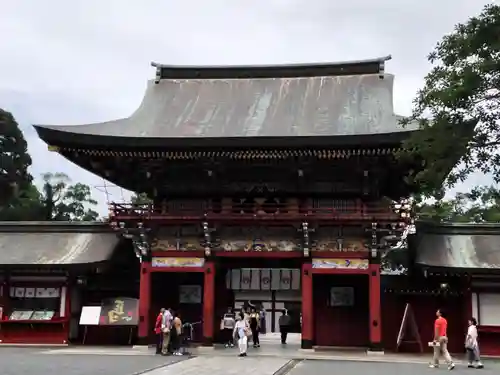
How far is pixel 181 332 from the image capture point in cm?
2283

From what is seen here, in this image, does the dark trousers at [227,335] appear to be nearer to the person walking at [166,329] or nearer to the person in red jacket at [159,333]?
the person in red jacket at [159,333]

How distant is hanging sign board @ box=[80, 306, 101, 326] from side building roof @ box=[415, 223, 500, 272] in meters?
13.0

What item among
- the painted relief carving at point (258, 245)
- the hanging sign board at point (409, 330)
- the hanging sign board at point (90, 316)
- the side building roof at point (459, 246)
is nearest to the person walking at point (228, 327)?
the painted relief carving at point (258, 245)

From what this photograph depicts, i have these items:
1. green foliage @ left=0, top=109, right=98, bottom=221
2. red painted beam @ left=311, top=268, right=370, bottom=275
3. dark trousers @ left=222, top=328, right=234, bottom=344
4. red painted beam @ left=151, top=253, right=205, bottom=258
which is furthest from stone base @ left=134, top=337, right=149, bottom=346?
green foliage @ left=0, top=109, right=98, bottom=221

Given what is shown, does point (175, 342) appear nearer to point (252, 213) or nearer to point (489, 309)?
point (252, 213)

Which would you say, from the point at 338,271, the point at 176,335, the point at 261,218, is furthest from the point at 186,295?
the point at 338,271

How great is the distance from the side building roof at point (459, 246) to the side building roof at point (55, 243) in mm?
13099

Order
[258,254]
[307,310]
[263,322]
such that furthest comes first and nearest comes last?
[263,322] → [258,254] → [307,310]

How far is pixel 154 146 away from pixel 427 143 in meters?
13.2

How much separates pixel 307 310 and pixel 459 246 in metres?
6.97

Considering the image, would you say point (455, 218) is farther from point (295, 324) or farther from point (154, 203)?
point (154, 203)

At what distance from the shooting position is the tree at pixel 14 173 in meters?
56.9

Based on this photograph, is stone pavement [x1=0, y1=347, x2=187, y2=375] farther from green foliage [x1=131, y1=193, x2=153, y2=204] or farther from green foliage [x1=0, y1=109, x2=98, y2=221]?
green foliage [x1=0, y1=109, x2=98, y2=221]

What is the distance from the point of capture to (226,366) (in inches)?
718
